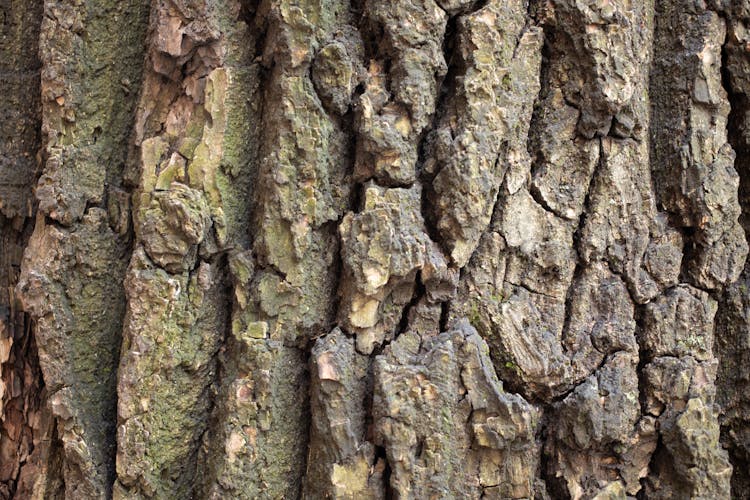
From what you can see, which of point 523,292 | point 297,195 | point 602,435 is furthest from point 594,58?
point 602,435

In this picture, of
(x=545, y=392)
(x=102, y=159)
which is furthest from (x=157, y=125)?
(x=545, y=392)

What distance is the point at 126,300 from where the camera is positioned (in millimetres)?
1633

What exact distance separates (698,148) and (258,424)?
1330 mm

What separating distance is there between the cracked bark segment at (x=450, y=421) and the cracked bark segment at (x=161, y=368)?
444 millimetres

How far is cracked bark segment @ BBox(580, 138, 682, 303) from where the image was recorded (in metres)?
1.66

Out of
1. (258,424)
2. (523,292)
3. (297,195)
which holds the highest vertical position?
(297,195)

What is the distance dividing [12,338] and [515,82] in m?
1.50

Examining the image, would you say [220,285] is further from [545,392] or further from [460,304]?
[545,392]

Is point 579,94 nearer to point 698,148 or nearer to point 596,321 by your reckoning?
point 698,148

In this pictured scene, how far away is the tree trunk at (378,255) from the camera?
4.95 ft

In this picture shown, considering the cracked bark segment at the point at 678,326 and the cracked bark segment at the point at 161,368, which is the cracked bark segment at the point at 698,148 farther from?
the cracked bark segment at the point at 161,368

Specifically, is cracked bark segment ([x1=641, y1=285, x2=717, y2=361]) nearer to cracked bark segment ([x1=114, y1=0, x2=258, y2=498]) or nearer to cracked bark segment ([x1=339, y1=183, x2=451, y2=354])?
cracked bark segment ([x1=339, y1=183, x2=451, y2=354])

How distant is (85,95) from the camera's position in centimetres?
173

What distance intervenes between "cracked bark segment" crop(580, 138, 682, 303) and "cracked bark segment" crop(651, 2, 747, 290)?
65 mm
